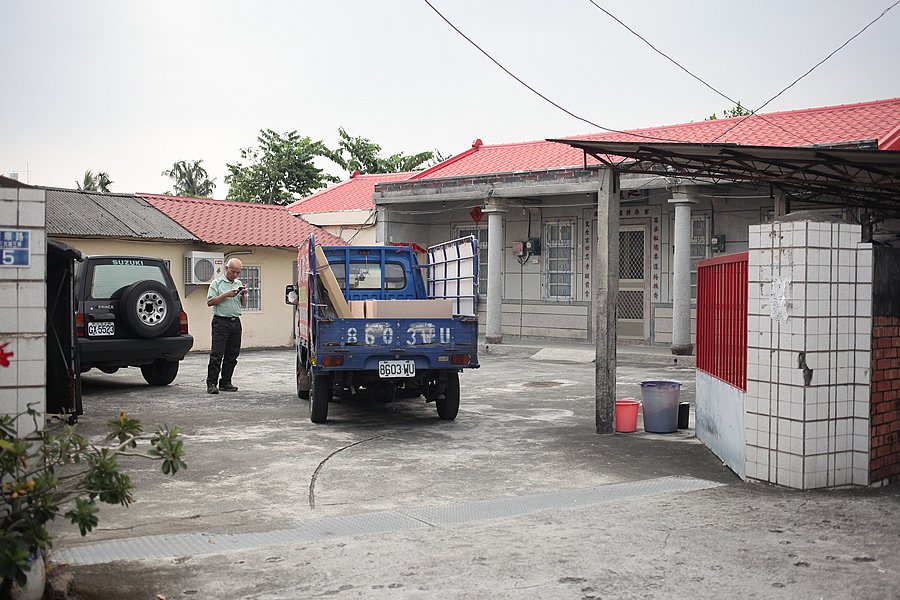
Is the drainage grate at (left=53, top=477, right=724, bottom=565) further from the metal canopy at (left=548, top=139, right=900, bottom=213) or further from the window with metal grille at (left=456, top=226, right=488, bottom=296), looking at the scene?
the window with metal grille at (left=456, top=226, right=488, bottom=296)

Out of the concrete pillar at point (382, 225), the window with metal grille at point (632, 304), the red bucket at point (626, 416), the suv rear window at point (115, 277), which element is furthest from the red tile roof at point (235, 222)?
the red bucket at point (626, 416)

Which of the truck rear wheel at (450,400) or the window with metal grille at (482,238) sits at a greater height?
the window with metal grille at (482,238)

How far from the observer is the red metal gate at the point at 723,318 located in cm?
779

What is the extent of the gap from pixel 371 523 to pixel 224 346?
24.7ft

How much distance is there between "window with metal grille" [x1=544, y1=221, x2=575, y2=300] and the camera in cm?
2242

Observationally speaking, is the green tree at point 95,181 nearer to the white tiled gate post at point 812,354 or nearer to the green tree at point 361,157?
the green tree at point 361,157

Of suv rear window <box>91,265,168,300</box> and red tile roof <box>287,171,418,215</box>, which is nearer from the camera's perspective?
suv rear window <box>91,265,168,300</box>

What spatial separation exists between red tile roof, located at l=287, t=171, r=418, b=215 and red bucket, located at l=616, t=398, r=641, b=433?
17047 mm

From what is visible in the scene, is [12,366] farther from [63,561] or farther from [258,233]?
[258,233]

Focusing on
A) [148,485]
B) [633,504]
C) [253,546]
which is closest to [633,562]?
[633,504]

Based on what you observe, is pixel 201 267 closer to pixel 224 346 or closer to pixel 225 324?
pixel 224 346

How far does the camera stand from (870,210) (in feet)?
47.9

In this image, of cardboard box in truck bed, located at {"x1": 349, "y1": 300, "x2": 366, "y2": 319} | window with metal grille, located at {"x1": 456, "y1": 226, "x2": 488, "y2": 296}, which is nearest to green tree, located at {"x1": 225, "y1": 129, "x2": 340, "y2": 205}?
window with metal grille, located at {"x1": 456, "y1": 226, "x2": 488, "y2": 296}

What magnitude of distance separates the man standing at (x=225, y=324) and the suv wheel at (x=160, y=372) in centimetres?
105
